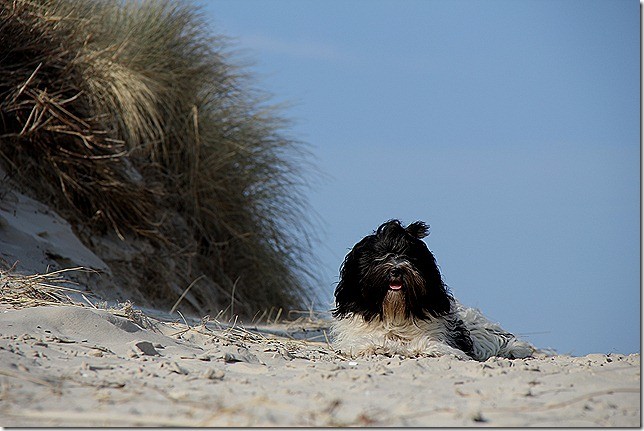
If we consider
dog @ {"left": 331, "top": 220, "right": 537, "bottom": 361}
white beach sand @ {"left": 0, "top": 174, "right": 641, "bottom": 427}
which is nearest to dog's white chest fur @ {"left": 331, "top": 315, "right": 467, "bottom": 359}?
dog @ {"left": 331, "top": 220, "right": 537, "bottom": 361}

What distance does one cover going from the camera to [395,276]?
5328 millimetres

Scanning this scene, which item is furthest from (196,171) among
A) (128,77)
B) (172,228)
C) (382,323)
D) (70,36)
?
(382,323)

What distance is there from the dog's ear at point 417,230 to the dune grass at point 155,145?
10.4 ft

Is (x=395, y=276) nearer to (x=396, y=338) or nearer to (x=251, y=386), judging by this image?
(x=396, y=338)

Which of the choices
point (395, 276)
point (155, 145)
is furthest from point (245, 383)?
point (155, 145)

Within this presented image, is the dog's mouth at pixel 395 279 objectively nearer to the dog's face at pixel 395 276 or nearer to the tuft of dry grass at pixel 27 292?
the dog's face at pixel 395 276

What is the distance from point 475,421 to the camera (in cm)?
309

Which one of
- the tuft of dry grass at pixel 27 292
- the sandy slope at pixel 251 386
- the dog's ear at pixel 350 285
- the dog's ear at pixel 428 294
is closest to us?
the sandy slope at pixel 251 386

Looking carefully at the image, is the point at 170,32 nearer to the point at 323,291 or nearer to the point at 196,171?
the point at 196,171

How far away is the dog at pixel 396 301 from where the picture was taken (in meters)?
5.34

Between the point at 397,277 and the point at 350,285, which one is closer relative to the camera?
the point at 397,277

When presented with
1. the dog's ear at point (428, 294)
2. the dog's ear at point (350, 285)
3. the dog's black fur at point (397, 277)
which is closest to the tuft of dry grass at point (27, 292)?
the dog's ear at point (350, 285)

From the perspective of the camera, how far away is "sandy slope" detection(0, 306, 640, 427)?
3.11 m

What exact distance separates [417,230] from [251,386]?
2.21 m
